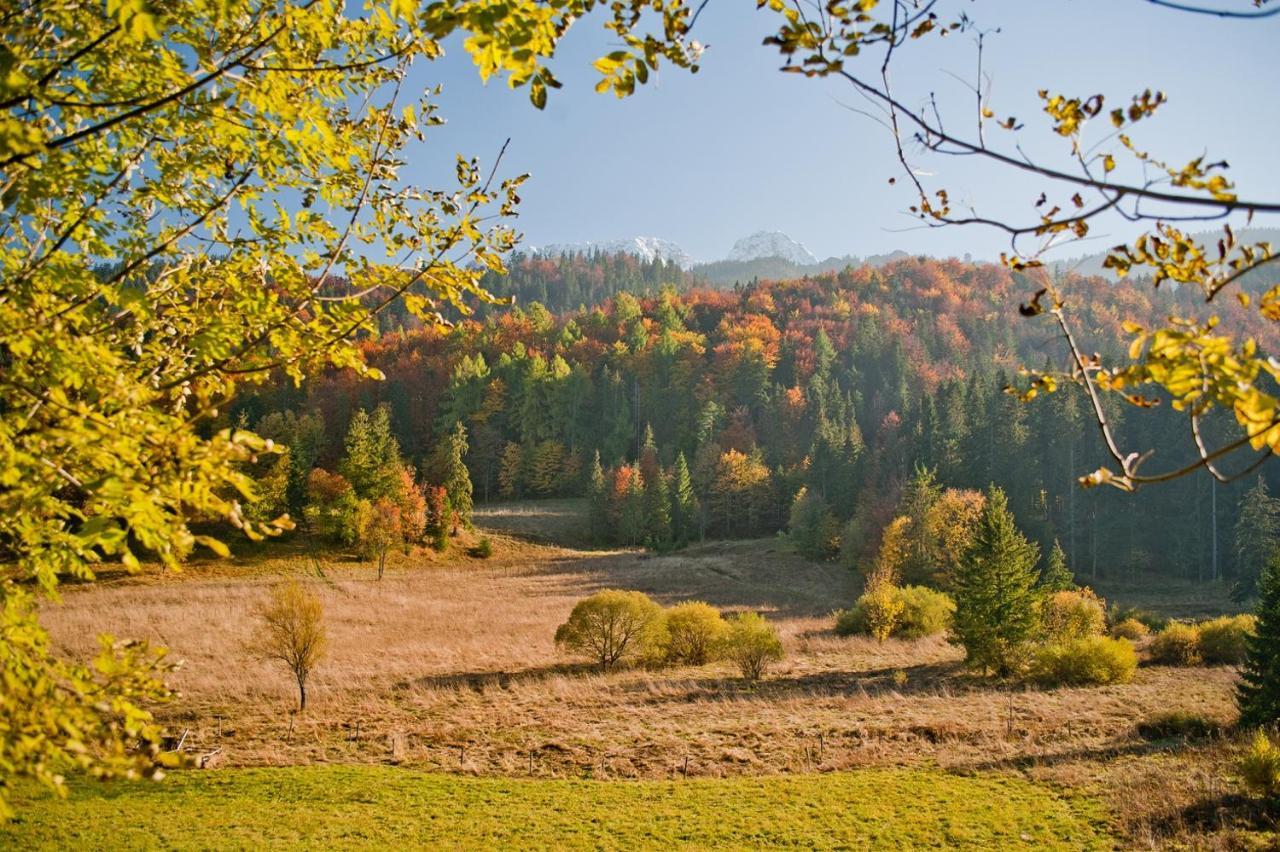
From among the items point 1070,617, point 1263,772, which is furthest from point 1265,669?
point 1070,617

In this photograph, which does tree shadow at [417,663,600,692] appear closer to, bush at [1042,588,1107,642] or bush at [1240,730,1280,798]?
bush at [1240,730,1280,798]

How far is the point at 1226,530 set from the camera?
53125 mm

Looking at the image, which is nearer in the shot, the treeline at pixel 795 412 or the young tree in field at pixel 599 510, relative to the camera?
the treeline at pixel 795 412

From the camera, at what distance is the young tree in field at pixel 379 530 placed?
1726 inches

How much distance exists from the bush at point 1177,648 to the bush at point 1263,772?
17963mm

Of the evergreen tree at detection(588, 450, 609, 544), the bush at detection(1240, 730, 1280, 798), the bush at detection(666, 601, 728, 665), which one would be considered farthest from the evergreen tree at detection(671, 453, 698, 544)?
the bush at detection(1240, 730, 1280, 798)

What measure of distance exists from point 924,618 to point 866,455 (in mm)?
34141

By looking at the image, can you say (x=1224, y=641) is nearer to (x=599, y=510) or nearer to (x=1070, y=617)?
(x=1070, y=617)

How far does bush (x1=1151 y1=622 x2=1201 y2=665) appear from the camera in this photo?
2652 cm

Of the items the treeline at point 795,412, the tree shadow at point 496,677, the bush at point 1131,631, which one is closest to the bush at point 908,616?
the bush at point 1131,631

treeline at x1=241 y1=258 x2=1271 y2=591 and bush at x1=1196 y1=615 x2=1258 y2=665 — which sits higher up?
treeline at x1=241 y1=258 x2=1271 y2=591

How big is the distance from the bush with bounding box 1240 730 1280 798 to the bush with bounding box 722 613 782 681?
13.5 meters

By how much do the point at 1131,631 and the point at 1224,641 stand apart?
5.86 meters

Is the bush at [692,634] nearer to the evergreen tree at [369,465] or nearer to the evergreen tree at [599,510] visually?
the evergreen tree at [369,465]
